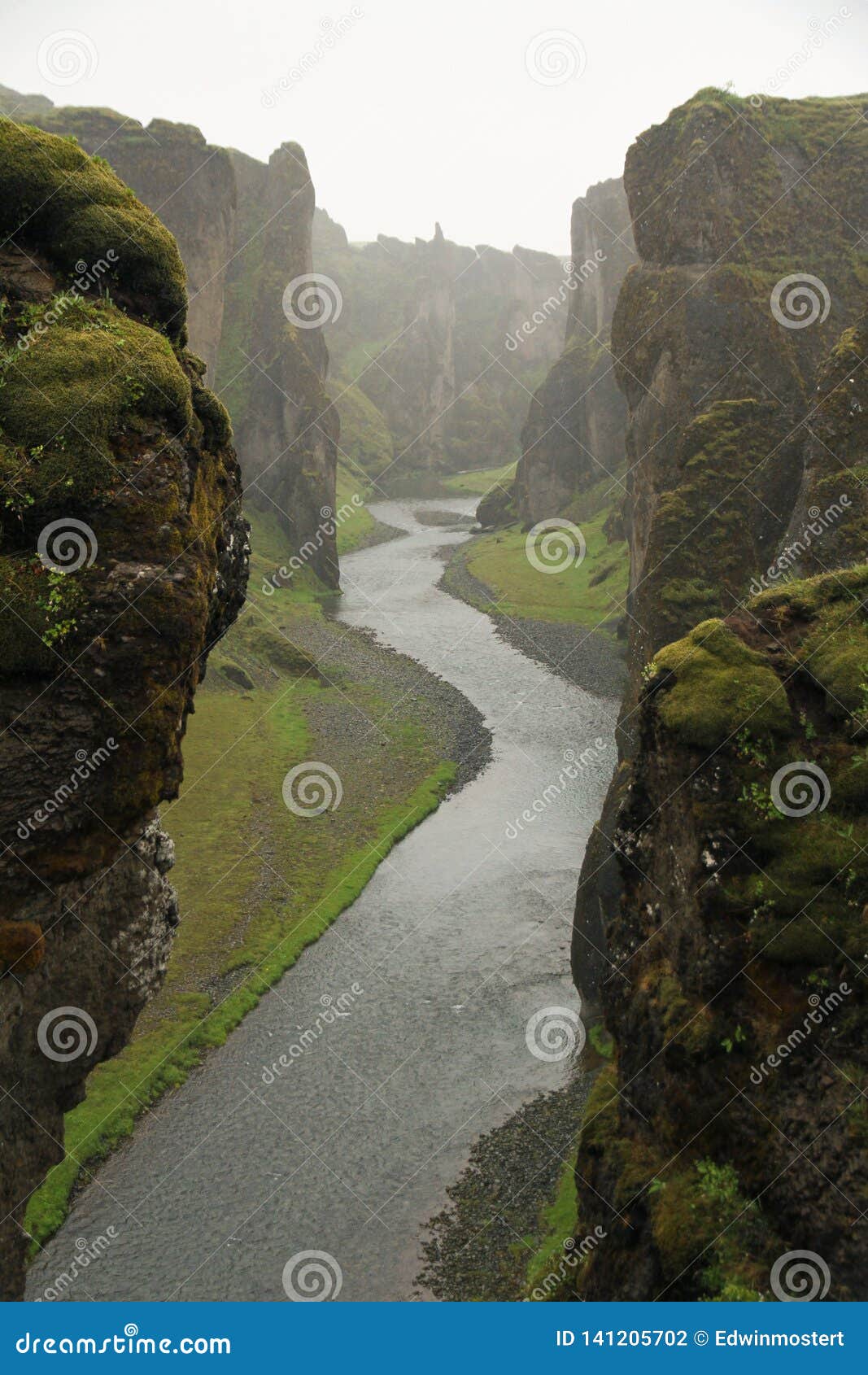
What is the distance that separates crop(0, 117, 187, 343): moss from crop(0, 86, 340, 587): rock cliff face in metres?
58.3

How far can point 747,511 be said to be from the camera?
101 feet

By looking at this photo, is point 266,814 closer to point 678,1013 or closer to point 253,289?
point 678,1013

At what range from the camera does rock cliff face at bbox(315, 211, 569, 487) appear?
16125 cm

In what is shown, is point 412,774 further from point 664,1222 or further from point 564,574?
point 564,574

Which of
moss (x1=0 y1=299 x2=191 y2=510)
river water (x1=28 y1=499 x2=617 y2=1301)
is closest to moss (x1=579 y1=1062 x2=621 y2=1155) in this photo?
river water (x1=28 y1=499 x2=617 y2=1301)

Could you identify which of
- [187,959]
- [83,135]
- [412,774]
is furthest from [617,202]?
[187,959]

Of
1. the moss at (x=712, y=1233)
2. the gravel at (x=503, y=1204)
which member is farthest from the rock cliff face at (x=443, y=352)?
the moss at (x=712, y=1233)

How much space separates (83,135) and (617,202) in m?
60.4

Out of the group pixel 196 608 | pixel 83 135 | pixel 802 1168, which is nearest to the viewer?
pixel 802 1168

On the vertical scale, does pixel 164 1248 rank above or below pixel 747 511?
below

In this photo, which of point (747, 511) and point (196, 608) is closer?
point (196, 608)

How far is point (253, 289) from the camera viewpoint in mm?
88438

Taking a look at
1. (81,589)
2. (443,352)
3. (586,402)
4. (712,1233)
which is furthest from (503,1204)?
(443,352)

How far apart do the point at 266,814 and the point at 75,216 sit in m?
30.0
